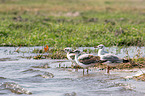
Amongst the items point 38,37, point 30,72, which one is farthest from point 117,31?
point 30,72

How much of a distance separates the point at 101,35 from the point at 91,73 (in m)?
7.87

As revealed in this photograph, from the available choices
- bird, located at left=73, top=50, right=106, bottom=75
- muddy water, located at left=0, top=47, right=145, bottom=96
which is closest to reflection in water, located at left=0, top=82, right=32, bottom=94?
muddy water, located at left=0, top=47, right=145, bottom=96

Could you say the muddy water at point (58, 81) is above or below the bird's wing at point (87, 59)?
below

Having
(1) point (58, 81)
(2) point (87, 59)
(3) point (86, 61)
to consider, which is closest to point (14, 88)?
(1) point (58, 81)

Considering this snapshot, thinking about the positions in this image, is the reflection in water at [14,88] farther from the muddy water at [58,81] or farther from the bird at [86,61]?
the bird at [86,61]

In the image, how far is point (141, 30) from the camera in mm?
19609

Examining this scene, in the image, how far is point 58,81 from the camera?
937 cm

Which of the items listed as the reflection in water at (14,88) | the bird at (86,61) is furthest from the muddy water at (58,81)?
the bird at (86,61)

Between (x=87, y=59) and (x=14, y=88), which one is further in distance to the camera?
(x=87, y=59)

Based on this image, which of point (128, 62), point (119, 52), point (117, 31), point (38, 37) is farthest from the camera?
point (117, 31)

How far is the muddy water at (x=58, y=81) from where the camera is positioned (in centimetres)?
816

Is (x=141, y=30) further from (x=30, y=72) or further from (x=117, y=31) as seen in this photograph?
(x=30, y=72)

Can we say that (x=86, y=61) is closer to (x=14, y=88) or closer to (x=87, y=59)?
(x=87, y=59)

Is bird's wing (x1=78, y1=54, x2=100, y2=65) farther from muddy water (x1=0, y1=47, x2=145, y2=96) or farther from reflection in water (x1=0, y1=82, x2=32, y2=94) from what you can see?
reflection in water (x1=0, y1=82, x2=32, y2=94)
